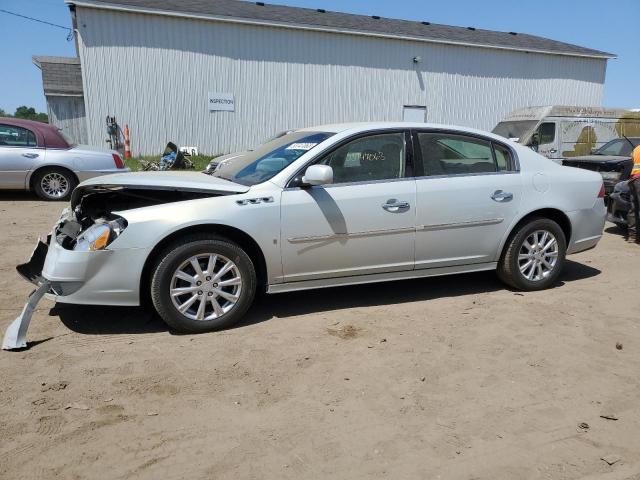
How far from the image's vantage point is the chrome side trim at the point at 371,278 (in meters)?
4.45

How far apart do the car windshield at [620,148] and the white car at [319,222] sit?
7.01 metres

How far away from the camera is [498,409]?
3170 millimetres

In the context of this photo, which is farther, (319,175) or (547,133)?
(547,133)

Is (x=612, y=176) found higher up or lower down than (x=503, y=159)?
lower down

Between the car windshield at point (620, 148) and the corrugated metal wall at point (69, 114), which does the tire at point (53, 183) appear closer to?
the corrugated metal wall at point (69, 114)

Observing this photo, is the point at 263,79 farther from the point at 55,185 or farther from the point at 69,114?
the point at 55,185

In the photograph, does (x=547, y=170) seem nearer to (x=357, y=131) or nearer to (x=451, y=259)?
(x=451, y=259)

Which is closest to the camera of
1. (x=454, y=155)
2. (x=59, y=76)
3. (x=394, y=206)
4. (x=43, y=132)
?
(x=394, y=206)

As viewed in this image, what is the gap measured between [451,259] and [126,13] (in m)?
15.6

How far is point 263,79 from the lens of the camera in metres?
19.1

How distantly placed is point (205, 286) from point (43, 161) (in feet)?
24.0

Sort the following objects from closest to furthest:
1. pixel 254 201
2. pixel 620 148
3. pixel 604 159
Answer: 1. pixel 254 201
2. pixel 604 159
3. pixel 620 148

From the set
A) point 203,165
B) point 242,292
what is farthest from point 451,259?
point 203,165

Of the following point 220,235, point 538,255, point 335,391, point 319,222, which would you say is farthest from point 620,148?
point 335,391
